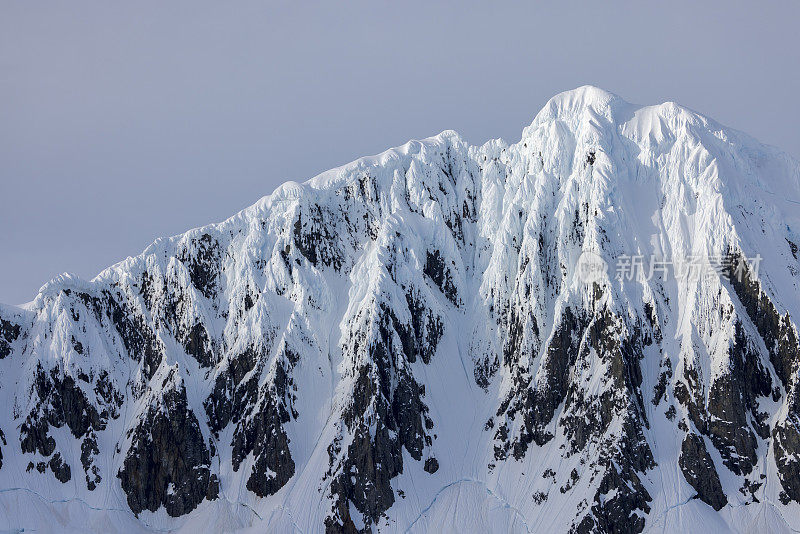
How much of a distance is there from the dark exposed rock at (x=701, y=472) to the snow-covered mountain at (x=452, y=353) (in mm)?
362

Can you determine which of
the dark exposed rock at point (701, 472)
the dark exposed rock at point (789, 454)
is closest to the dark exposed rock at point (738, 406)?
the dark exposed rock at point (789, 454)

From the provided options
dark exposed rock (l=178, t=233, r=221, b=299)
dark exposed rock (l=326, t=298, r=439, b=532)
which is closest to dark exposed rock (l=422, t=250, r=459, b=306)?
dark exposed rock (l=326, t=298, r=439, b=532)

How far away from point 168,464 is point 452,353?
56469 mm

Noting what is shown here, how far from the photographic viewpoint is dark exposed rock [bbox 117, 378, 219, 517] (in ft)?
Result: 540

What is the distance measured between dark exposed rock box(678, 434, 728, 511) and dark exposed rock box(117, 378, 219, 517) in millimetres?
81094

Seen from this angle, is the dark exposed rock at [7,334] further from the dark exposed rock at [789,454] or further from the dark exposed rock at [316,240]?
the dark exposed rock at [789,454]

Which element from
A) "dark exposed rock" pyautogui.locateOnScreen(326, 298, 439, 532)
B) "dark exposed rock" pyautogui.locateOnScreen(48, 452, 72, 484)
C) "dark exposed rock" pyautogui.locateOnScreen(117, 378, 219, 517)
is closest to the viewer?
"dark exposed rock" pyautogui.locateOnScreen(326, 298, 439, 532)

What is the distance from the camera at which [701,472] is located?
149m

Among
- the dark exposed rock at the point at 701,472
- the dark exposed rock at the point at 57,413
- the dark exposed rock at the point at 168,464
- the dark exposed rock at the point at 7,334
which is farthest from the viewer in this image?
the dark exposed rock at the point at 7,334

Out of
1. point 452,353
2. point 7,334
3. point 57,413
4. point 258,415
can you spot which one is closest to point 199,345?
point 258,415

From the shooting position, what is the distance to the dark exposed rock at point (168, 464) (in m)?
164

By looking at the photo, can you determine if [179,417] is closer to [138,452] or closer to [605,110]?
[138,452]

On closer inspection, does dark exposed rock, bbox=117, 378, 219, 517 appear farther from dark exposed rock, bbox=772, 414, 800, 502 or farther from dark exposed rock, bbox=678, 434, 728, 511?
dark exposed rock, bbox=772, 414, 800, 502

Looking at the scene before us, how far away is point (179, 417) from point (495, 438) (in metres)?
57.9
